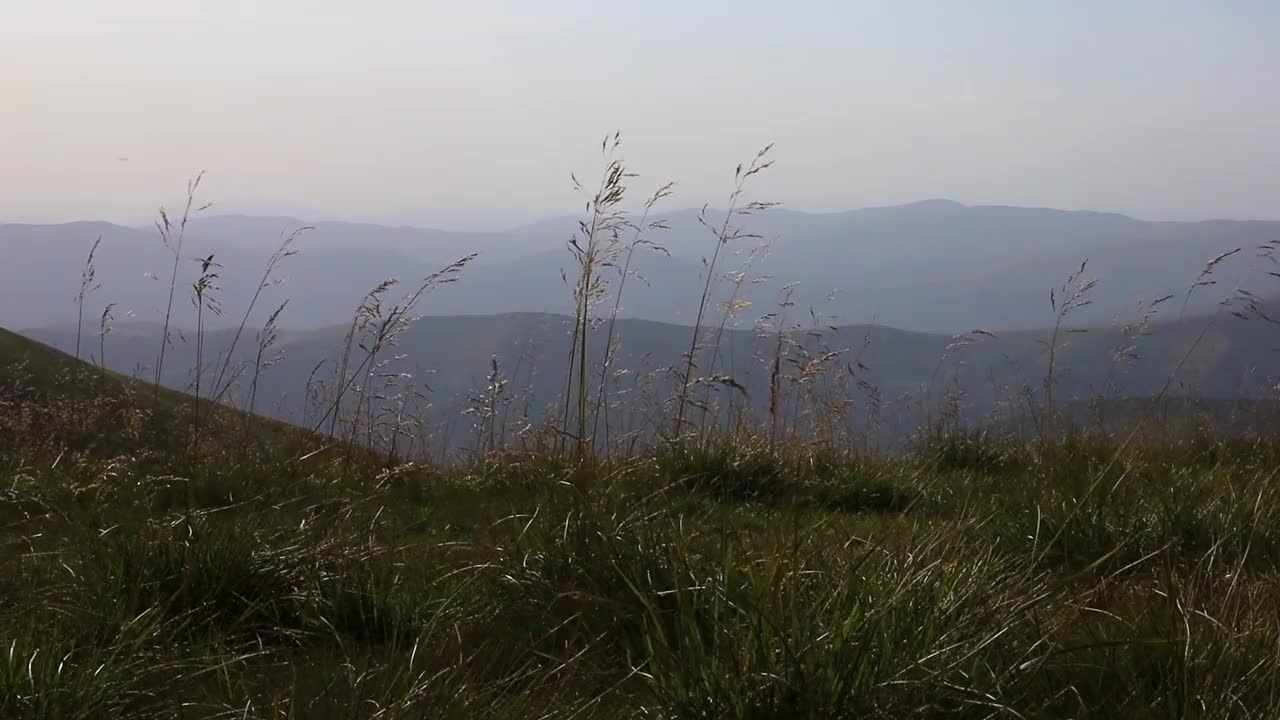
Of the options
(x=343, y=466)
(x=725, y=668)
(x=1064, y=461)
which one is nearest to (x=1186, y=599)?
(x=725, y=668)

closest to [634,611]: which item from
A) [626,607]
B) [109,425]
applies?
[626,607]

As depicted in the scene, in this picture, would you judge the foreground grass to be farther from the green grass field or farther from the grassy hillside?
the grassy hillside

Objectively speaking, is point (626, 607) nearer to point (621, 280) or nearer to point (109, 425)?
point (621, 280)

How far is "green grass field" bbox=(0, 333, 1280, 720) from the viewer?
6.75ft

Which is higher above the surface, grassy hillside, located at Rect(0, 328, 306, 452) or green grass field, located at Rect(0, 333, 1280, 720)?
green grass field, located at Rect(0, 333, 1280, 720)

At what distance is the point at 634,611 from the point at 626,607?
0.20 ft

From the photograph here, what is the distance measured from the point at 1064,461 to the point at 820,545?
2187 millimetres

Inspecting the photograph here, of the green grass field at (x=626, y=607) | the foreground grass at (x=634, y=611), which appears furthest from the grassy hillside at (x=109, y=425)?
the foreground grass at (x=634, y=611)

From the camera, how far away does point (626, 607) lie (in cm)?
273

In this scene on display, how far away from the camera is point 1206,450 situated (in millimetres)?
6000

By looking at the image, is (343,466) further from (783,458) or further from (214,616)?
(214,616)

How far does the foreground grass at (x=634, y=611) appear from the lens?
2.05 metres

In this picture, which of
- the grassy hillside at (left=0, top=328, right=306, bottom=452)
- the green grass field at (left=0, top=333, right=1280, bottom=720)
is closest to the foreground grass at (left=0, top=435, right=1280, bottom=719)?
the green grass field at (left=0, top=333, right=1280, bottom=720)

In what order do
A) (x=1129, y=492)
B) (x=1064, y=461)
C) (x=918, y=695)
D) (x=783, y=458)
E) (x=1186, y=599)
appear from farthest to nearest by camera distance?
(x=783, y=458), (x=1064, y=461), (x=1129, y=492), (x=1186, y=599), (x=918, y=695)
